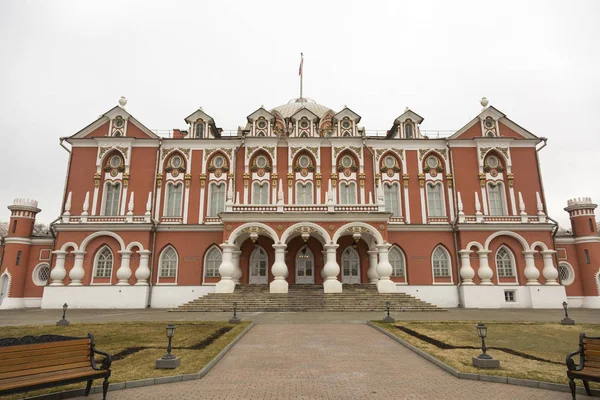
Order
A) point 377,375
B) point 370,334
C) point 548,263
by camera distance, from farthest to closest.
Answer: point 548,263
point 370,334
point 377,375

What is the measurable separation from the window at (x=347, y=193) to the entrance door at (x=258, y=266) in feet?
26.6

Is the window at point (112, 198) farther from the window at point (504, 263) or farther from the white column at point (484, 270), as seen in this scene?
the window at point (504, 263)

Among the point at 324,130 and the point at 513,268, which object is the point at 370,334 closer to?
the point at 513,268

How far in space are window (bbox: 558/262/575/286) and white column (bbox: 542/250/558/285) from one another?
2.74 metres

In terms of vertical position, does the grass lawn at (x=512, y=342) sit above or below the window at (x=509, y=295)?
below

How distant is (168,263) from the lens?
29906mm

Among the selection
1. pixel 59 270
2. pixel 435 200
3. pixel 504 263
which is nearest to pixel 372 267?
pixel 435 200

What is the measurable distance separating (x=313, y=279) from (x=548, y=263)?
59.9 feet

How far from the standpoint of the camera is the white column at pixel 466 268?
28547 mm

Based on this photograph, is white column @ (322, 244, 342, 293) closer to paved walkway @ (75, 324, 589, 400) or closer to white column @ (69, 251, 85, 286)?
paved walkway @ (75, 324, 589, 400)

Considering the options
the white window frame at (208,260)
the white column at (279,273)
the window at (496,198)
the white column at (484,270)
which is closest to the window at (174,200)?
the white window frame at (208,260)

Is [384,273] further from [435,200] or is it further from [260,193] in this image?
[260,193]

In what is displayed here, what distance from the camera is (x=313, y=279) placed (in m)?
30.2

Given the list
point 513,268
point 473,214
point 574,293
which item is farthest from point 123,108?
point 574,293
